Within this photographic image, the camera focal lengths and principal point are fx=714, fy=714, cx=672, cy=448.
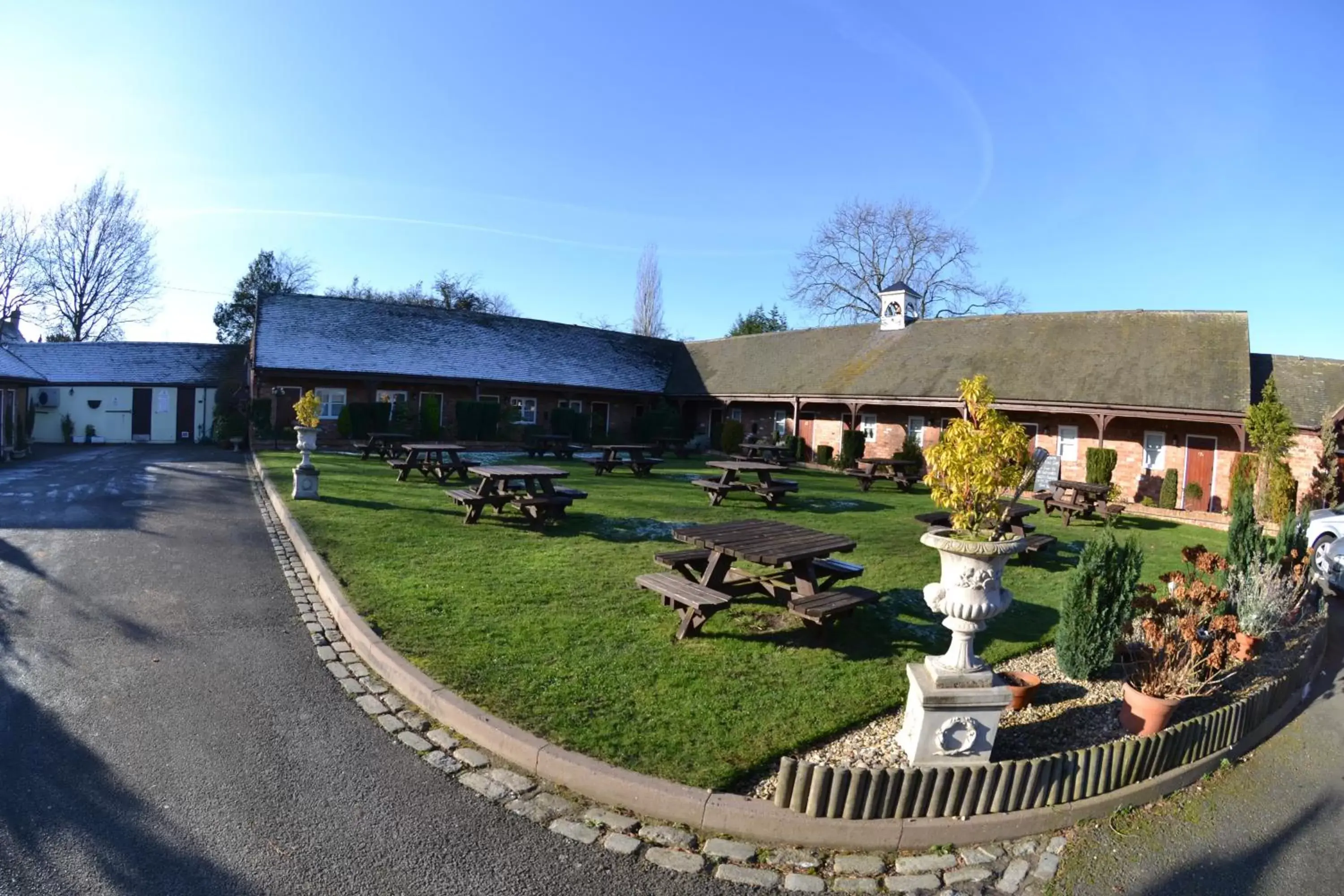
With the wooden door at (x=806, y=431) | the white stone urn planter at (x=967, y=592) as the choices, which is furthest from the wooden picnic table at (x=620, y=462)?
the white stone urn planter at (x=967, y=592)

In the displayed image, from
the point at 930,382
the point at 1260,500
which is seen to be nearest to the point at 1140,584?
the point at 1260,500

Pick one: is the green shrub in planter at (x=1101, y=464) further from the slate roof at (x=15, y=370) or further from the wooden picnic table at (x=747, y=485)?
the slate roof at (x=15, y=370)

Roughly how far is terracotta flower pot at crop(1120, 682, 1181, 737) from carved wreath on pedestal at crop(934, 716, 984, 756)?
126 cm

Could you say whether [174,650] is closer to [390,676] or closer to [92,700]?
[92,700]

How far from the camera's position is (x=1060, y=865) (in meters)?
3.28

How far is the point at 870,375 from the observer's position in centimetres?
2350

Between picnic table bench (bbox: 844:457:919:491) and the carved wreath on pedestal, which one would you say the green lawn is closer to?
the carved wreath on pedestal

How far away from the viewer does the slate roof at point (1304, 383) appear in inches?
651

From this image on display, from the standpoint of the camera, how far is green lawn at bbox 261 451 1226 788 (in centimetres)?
420

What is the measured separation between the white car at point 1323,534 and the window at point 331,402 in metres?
24.3

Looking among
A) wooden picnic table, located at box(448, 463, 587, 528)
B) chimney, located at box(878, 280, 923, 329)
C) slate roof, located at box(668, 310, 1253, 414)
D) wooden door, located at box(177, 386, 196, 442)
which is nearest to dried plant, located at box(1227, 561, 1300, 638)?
wooden picnic table, located at box(448, 463, 587, 528)

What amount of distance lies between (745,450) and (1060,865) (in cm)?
2221

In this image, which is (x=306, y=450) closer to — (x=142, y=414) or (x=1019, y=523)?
(x=1019, y=523)

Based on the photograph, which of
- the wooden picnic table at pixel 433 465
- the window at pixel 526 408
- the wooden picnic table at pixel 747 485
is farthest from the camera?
the window at pixel 526 408
